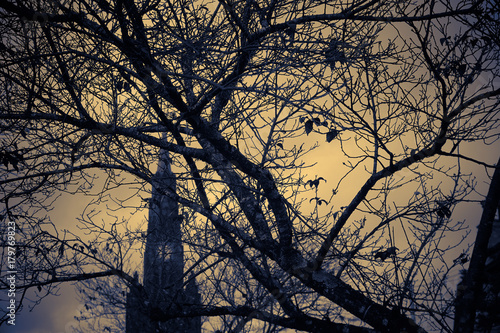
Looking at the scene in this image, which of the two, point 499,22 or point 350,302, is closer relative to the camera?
point 499,22

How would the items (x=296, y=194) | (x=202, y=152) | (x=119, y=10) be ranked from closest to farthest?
(x=119, y=10)
(x=202, y=152)
(x=296, y=194)

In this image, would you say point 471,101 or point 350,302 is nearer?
point 471,101

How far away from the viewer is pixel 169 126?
15.2 ft

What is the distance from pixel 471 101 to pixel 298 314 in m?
3.23

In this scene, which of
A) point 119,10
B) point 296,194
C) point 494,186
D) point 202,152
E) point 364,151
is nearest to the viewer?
point 119,10

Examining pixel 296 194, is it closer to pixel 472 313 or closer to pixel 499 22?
pixel 472 313

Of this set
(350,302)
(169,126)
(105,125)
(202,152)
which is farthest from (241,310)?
(105,125)

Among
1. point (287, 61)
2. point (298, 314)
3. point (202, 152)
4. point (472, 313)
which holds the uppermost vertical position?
point (287, 61)

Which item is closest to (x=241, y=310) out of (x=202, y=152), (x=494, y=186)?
(x=202, y=152)

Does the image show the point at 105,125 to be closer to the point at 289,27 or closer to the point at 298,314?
the point at 289,27

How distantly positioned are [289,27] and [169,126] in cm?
196

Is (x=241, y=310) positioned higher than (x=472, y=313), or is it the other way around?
(x=241, y=310)

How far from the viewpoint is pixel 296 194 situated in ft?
20.8

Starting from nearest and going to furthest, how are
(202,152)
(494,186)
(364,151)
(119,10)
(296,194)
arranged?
(119,10) < (494,186) < (364,151) < (202,152) < (296,194)
